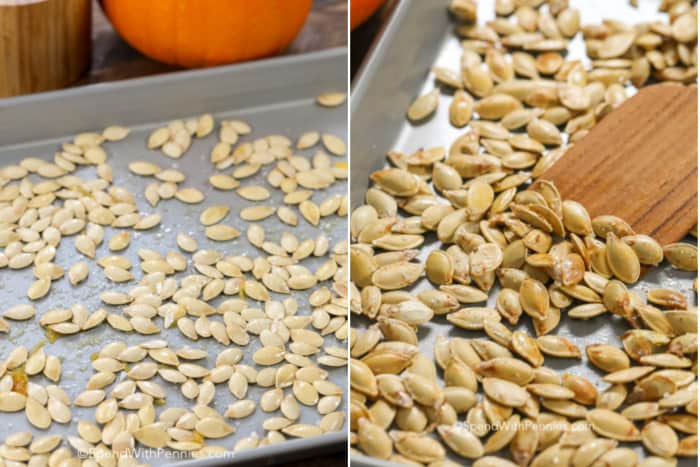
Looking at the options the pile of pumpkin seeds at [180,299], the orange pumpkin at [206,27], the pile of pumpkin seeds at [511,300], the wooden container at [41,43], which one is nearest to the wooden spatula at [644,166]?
the pile of pumpkin seeds at [511,300]

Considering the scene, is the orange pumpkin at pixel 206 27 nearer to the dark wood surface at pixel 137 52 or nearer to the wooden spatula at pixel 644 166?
the dark wood surface at pixel 137 52

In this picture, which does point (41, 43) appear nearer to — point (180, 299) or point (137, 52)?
point (137, 52)

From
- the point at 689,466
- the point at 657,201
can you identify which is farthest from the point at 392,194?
the point at 689,466

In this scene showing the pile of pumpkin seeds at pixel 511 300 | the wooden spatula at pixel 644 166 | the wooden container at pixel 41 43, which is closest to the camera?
the pile of pumpkin seeds at pixel 511 300

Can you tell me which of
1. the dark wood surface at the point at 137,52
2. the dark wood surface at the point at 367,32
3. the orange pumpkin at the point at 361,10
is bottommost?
the dark wood surface at the point at 137,52

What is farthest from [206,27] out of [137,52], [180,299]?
[180,299]

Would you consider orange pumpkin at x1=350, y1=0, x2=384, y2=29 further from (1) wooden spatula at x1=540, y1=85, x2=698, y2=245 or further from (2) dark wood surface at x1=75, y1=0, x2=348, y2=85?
(1) wooden spatula at x1=540, y1=85, x2=698, y2=245

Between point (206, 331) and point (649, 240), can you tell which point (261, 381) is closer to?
point (206, 331)
